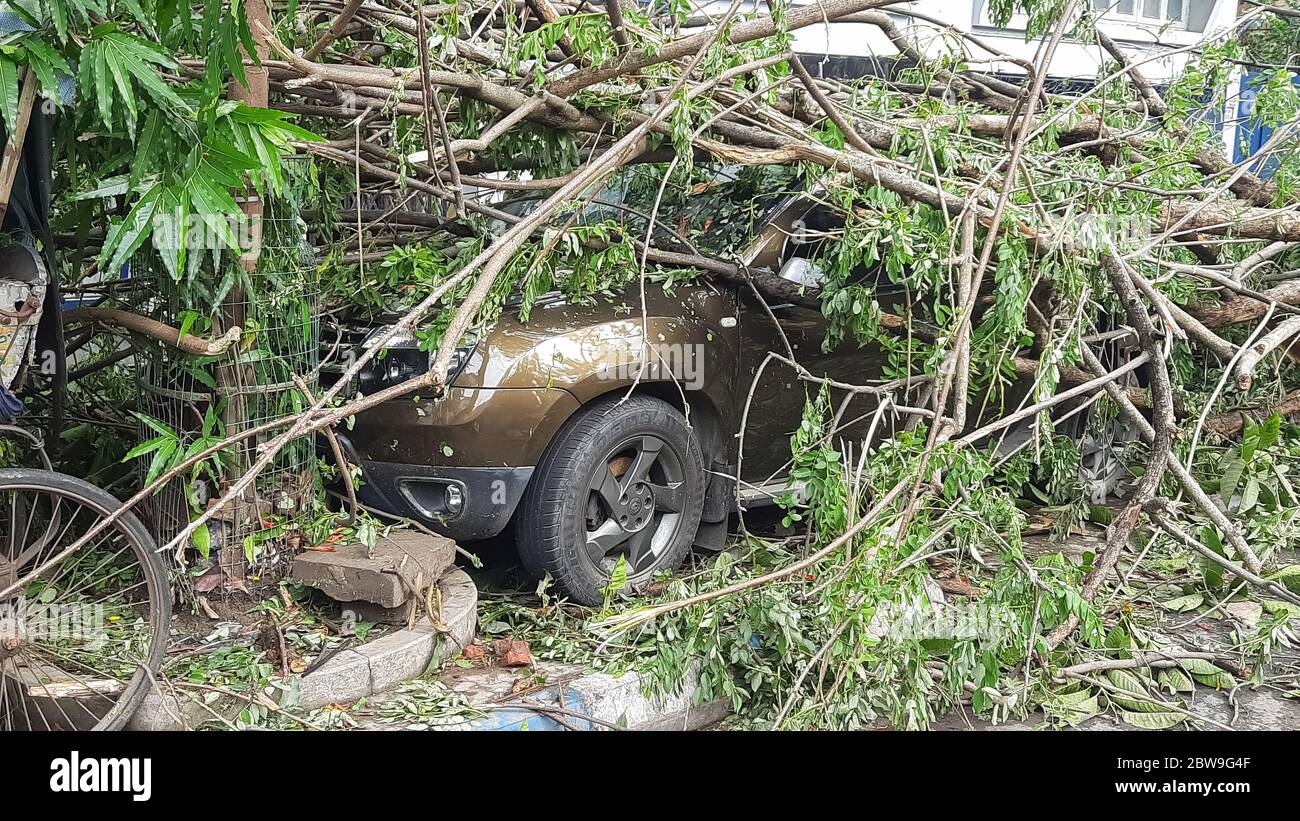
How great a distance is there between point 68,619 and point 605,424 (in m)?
2.04

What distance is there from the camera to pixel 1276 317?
593 cm

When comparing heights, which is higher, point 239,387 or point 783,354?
point 783,354

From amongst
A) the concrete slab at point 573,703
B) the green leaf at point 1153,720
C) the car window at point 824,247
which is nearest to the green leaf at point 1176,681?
the green leaf at point 1153,720

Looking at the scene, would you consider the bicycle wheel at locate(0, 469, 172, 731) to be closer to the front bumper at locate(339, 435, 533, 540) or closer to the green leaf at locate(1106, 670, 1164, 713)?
the front bumper at locate(339, 435, 533, 540)

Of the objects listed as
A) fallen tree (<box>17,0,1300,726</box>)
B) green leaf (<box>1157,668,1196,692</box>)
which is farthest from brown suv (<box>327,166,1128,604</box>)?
green leaf (<box>1157,668,1196,692</box>)

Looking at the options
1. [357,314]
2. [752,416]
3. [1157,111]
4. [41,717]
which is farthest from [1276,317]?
[41,717]

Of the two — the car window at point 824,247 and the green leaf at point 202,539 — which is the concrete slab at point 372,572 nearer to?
the green leaf at point 202,539

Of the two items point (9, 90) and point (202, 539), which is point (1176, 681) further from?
point (9, 90)

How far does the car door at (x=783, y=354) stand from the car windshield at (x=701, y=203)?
0.13 m

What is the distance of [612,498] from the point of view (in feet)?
15.7

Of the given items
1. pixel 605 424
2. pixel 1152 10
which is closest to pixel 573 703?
pixel 605 424

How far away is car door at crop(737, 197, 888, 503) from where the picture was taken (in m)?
5.26

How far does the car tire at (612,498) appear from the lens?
4598 mm
